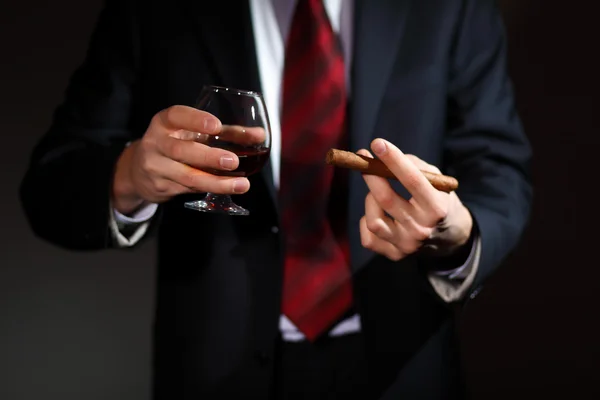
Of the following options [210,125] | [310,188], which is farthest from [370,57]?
[210,125]

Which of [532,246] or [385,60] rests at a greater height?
[385,60]

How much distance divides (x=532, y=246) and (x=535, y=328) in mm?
267

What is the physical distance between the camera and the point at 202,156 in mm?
825

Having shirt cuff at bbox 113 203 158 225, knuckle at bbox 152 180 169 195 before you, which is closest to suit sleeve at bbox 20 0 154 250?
shirt cuff at bbox 113 203 158 225

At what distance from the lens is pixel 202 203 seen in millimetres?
915

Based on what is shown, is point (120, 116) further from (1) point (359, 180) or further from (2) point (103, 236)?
(1) point (359, 180)

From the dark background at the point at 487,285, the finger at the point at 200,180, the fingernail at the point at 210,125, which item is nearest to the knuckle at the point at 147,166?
the finger at the point at 200,180

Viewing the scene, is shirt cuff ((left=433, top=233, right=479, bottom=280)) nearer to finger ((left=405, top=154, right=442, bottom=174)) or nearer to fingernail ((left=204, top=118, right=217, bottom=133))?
finger ((left=405, top=154, right=442, bottom=174))

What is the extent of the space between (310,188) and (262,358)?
1.19 ft

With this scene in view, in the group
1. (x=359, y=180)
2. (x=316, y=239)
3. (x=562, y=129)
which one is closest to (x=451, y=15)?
(x=359, y=180)

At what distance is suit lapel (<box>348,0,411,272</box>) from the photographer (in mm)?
1235

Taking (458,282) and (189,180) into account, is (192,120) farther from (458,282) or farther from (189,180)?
(458,282)

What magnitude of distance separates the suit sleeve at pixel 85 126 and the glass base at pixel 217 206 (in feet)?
1.28

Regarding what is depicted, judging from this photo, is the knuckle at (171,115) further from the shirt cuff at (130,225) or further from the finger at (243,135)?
the shirt cuff at (130,225)
